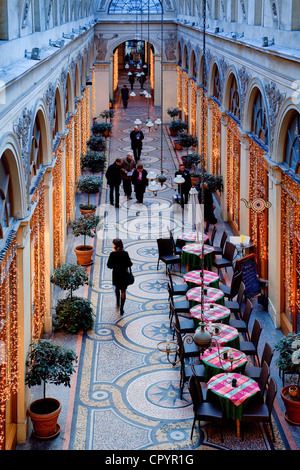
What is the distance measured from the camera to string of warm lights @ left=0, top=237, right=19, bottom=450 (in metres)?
6.07

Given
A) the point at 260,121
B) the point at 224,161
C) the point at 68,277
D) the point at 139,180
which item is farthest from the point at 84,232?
the point at 224,161

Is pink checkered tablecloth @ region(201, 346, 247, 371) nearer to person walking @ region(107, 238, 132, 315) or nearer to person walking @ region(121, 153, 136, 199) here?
person walking @ region(107, 238, 132, 315)

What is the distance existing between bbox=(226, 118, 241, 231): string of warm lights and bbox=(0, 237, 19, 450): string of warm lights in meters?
7.46

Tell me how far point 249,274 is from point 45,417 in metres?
4.80

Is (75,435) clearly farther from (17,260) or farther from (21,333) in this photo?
(17,260)

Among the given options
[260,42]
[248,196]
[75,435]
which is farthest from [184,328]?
[260,42]

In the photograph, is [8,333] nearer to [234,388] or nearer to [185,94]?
[234,388]

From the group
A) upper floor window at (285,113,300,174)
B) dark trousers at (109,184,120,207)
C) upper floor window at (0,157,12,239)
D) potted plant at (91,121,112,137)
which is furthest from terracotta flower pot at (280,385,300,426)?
potted plant at (91,121,112,137)

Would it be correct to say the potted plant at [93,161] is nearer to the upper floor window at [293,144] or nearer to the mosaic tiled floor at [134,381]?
the mosaic tiled floor at [134,381]

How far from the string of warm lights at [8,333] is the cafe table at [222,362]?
2.24 m

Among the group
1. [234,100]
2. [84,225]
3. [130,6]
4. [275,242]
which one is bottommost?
[84,225]

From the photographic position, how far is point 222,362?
25.5ft

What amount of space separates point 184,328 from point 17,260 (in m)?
3.06

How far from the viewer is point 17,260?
6.95 meters
